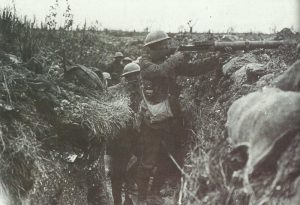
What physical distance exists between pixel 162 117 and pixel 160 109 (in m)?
0.10

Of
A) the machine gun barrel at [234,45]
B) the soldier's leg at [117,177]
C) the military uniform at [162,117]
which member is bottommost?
the soldier's leg at [117,177]

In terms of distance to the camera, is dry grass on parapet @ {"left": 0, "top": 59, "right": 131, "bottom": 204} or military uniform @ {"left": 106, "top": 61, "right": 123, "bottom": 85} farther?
military uniform @ {"left": 106, "top": 61, "right": 123, "bottom": 85}

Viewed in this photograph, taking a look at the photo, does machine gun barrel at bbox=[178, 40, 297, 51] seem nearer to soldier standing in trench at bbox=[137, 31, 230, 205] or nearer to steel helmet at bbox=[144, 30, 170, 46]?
soldier standing in trench at bbox=[137, 31, 230, 205]

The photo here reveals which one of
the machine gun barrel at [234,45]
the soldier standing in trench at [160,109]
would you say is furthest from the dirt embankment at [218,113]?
the soldier standing in trench at [160,109]

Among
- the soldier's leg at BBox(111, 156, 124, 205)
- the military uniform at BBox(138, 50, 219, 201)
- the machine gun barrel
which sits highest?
the machine gun barrel

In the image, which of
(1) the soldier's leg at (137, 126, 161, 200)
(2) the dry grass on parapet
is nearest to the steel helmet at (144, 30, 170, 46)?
(2) the dry grass on parapet

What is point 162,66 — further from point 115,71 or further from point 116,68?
point 116,68

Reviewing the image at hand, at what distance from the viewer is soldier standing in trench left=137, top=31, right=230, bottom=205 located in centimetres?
517

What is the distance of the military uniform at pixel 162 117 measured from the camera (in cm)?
515

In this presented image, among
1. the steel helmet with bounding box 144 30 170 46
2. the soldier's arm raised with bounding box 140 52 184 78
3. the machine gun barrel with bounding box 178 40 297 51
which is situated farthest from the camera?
the steel helmet with bounding box 144 30 170 46

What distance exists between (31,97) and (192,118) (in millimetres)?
2111

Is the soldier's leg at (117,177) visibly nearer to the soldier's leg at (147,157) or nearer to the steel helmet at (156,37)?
the soldier's leg at (147,157)

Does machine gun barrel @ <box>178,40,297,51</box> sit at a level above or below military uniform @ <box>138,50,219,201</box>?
above

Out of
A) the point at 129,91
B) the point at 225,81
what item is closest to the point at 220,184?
the point at 225,81
